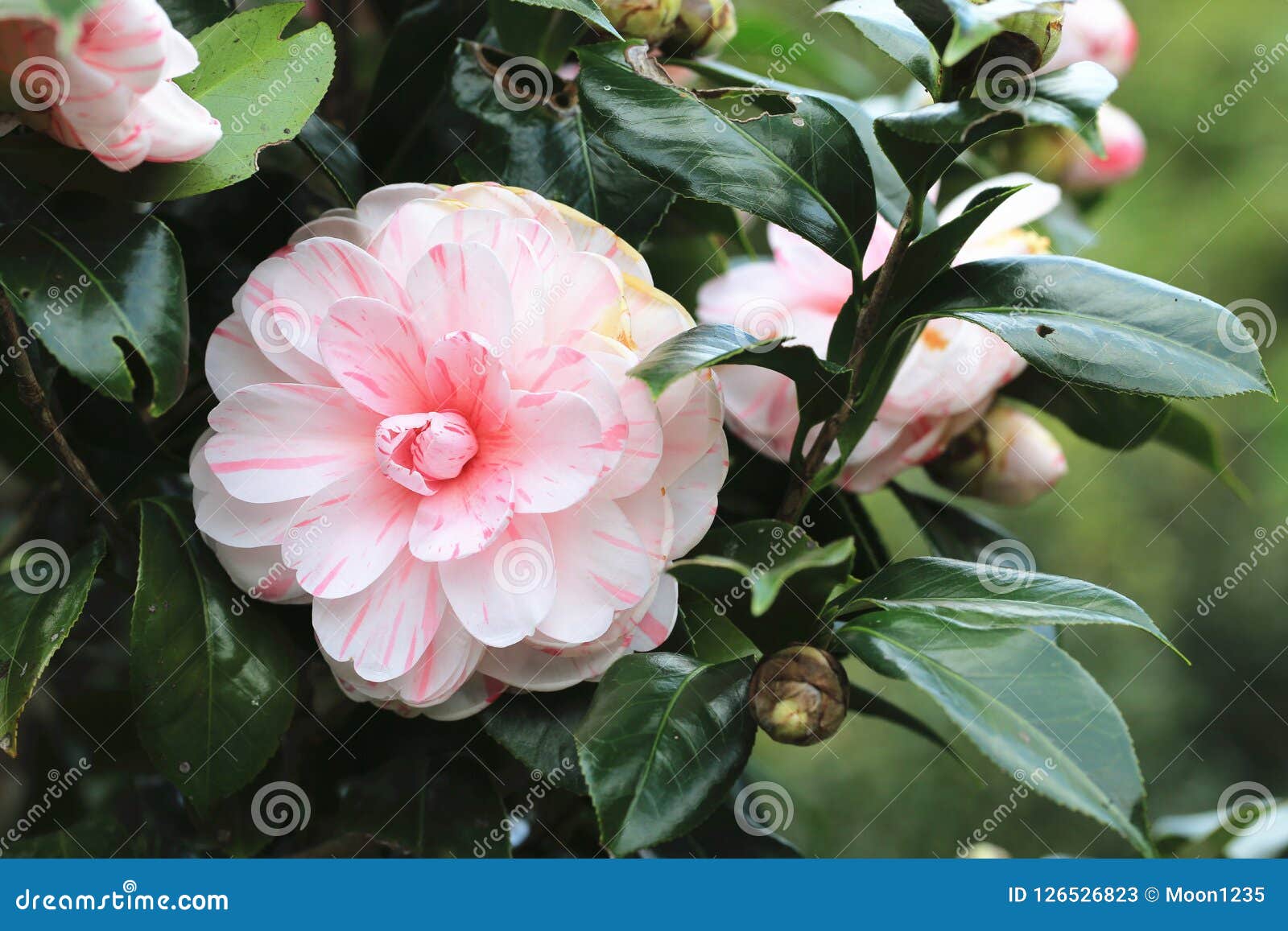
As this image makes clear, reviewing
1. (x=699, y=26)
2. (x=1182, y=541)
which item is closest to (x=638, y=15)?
(x=699, y=26)

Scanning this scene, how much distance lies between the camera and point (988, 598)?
0.36 metres

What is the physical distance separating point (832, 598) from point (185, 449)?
0.90ft

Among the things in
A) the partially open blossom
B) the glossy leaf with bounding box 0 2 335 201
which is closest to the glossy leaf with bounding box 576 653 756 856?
the glossy leaf with bounding box 0 2 335 201

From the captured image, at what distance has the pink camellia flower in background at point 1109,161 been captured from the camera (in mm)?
729

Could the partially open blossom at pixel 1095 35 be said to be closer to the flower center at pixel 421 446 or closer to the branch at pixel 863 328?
the branch at pixel 863 328

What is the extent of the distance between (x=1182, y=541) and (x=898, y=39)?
2.01 metres

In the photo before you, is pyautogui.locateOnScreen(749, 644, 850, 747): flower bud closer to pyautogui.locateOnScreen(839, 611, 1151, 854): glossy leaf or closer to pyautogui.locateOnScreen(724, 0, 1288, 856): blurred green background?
pyautogui.locateOnScreen(839, 611, 1151, 854): glossy leaf

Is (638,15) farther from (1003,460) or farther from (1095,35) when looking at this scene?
(1095,35)

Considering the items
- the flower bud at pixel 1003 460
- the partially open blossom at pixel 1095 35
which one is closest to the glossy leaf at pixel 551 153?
the flower bud at pixel 1003 460

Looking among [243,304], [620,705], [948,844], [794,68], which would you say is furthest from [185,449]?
[948,844]

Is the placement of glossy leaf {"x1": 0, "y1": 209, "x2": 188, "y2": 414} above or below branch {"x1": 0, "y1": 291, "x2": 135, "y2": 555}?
above

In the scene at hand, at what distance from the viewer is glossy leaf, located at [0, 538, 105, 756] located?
1.20 feet

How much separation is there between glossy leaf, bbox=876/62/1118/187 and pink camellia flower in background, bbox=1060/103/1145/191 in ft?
1.38

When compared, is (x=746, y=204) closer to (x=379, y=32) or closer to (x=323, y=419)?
(x=323, y=419)
